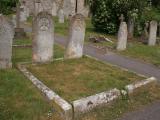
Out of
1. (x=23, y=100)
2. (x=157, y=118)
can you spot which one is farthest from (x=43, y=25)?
(x=157, y=118)

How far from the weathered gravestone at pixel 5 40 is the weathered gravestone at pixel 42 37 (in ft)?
2.87

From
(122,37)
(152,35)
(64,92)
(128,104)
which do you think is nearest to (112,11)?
(152,35)

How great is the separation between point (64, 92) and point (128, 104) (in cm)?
176

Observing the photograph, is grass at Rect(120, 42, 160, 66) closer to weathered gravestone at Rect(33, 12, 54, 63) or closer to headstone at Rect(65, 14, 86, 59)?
headstone at Rect(65, 14, 86, 59)

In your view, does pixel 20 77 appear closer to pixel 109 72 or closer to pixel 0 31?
pixel 0 31

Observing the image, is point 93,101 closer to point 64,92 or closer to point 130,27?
point 64,92

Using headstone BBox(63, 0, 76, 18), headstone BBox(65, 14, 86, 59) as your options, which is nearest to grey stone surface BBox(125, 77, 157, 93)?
headstone BBox(65, 14, 86, 59)

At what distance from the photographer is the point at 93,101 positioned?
22.8 feet

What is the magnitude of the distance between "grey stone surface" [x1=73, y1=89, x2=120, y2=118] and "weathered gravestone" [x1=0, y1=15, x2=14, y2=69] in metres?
3.19

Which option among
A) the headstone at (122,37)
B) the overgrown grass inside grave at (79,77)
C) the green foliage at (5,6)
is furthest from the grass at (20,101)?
the green foliage at (5,6)

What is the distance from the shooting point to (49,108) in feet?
21.4

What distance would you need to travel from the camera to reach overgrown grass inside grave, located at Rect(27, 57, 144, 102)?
7481 mm

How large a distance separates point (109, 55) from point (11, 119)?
26.1 feet

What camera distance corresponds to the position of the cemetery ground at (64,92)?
639 cm
